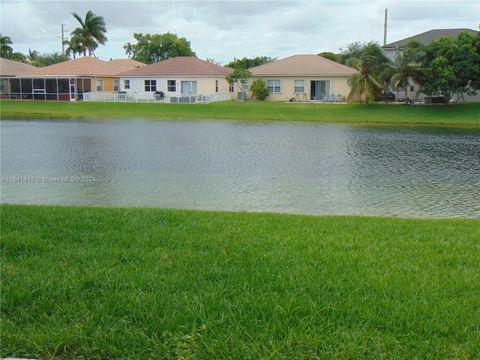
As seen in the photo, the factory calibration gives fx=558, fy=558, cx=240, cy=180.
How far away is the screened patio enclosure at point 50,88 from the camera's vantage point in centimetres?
5609

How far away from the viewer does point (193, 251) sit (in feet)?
20.8

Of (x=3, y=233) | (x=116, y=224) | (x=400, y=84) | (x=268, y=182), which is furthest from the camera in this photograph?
(x=400, y=84)

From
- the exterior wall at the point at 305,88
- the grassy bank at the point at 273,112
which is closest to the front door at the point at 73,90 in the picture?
the grassy bank at the point at 273,112

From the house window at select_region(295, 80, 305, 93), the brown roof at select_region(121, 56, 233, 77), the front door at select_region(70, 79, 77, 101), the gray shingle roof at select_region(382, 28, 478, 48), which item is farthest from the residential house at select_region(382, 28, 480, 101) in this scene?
the front door at select_region(70, 79, 77, 101)

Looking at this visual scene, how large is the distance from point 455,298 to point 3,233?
5311mm

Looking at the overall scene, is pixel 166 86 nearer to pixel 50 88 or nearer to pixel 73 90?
pixel 73 90

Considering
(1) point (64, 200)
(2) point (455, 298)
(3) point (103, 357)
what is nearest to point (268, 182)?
(1) point (64, 200)

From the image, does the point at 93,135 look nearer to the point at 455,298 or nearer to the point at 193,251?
the point at 193,251

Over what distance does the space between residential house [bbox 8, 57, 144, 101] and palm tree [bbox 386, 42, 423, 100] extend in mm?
29625

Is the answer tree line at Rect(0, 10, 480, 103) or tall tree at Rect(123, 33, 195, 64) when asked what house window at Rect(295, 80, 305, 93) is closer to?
tree line at Rect(0, 10, 480, 103)

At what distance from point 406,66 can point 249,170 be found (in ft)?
92.0

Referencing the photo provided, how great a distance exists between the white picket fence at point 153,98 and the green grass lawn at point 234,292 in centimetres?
4339

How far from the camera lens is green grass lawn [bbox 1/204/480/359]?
4.17 meters

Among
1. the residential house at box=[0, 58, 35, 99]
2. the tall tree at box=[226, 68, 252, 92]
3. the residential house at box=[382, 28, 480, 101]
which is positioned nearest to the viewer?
the residential house at box=[382, 28, 480, 101]
